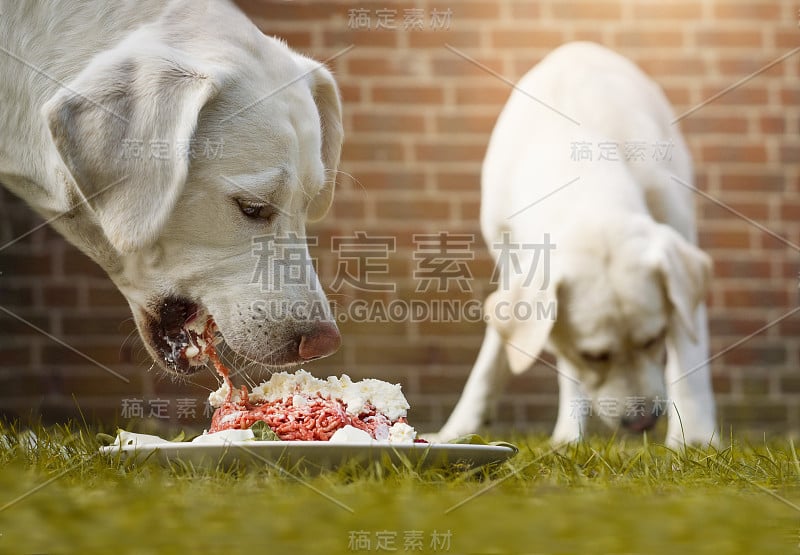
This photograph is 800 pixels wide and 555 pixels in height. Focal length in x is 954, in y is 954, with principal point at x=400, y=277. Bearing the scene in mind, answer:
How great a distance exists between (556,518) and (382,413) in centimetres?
52

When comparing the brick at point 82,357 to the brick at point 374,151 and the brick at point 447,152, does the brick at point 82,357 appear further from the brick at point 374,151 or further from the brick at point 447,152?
the brick at point 447,152

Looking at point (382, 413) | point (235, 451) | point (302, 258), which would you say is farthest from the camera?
point (302, 258)

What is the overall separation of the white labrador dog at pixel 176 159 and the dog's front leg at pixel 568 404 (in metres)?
1.07

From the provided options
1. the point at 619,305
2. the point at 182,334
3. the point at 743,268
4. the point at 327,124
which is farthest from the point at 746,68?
the point at 182,334

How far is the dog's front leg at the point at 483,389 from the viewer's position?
260 cm

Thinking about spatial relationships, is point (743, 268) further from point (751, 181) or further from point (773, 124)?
point (773, 124)

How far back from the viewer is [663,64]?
2.94 metres

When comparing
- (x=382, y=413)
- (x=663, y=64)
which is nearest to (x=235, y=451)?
(x=382, y=413)

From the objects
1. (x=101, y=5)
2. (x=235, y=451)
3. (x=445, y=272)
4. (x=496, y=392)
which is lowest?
(x=496, y=392)

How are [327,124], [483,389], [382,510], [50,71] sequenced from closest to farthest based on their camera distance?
[382,510], [50,71], [327,124], [483,389]

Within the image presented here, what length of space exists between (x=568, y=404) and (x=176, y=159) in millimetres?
1604

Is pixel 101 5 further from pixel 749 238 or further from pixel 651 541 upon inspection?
pixel 749 238

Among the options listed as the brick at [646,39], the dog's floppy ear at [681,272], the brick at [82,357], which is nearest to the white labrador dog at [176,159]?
the brick at [82,357]

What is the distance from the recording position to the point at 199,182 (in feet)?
4.91
